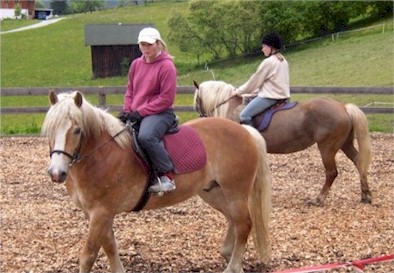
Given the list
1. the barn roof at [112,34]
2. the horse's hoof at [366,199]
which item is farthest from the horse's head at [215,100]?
the barn roof at [112,34]

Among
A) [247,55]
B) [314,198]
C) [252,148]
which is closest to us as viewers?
[252,148]

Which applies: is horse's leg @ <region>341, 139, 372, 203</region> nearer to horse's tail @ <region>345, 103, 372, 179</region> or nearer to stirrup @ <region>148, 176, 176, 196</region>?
horse's tail @ <region>345, 103, 372, 179</region>

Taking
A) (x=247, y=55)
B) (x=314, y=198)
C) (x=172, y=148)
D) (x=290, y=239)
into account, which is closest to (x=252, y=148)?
(x=172, y=148)

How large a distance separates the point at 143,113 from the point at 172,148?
351 mm

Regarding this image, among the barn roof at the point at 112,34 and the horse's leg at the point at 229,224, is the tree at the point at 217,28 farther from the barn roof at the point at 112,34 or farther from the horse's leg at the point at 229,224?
the horse's leg at the point at 229,224

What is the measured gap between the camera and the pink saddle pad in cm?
500

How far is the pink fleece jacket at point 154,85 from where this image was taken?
4934mm

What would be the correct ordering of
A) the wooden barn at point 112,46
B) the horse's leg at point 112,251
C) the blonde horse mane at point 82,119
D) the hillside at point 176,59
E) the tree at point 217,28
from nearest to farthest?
the blonde horse mane at point 82,119 → the horse's leg at point 112,251 → the hillside at point 176,59 → the tree at point 217,28 → the wooden barn at point 112,46

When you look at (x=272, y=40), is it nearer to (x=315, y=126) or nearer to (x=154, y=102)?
(x=315, y=126)

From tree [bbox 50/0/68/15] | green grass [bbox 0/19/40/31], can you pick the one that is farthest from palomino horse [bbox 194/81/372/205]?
tree [bbox 50/0/68/15]

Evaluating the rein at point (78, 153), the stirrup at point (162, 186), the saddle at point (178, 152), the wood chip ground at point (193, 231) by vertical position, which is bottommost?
the wood chip ground at point (193, 231)

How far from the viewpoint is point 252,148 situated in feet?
17.7

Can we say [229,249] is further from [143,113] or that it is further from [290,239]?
[143,113]

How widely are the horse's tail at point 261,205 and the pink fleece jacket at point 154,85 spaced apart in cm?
94
